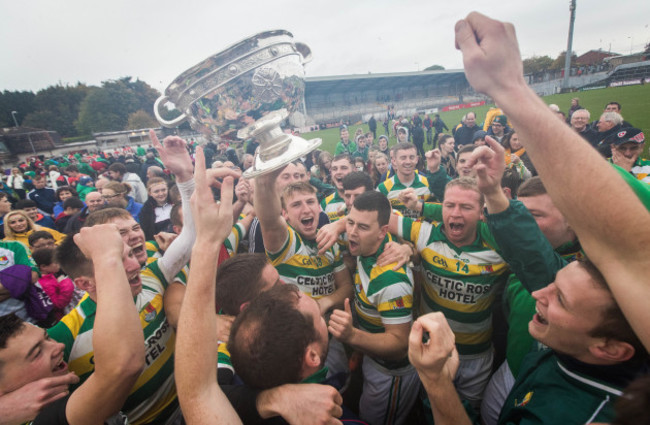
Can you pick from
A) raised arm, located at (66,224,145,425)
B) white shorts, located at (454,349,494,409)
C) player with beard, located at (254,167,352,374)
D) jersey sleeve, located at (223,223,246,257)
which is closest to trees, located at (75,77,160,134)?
jersey sleeve, located at (223,223,246,257)

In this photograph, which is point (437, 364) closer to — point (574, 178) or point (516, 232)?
point (574, 178)

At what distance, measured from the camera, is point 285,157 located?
1.60 meters

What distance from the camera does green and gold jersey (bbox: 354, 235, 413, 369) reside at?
6.85 ft

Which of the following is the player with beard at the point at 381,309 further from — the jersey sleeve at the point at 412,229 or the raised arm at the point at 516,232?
the raised arm at the point at 516,232

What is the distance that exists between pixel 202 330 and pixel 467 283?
2040 mm

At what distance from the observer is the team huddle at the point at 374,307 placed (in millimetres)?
804

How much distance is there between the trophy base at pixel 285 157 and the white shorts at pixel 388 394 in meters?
1.96

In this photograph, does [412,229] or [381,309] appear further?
[412,229]

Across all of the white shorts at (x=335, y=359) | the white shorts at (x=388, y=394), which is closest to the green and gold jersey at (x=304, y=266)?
the white shorts at (x=335, y=359)

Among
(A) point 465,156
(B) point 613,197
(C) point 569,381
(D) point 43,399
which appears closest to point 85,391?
(D) point 43,399

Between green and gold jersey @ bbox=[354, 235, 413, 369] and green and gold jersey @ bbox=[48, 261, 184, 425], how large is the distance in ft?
4.95

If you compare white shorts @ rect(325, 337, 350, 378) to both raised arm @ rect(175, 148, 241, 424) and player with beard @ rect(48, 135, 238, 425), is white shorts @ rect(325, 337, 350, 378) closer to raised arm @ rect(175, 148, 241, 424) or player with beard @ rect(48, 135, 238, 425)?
player with beard @ rect(48, 135, 238, 425)

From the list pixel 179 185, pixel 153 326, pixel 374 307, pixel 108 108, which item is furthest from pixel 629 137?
pixel 108 108

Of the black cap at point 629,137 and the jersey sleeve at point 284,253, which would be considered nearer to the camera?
the jersey sleeve at point 284,253
